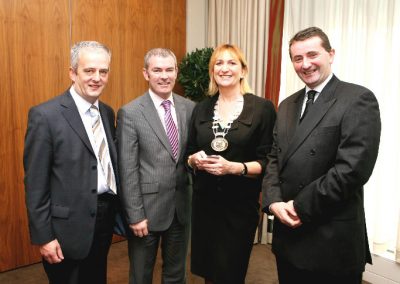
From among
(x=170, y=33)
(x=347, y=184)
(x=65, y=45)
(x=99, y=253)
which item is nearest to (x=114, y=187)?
(x=99, y=253)

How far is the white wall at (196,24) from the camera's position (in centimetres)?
427

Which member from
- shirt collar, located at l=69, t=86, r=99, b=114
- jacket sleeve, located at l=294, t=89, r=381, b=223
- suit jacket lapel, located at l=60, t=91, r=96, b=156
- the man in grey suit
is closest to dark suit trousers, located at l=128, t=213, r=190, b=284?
the man in grey suit

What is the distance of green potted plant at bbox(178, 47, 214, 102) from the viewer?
151 inches

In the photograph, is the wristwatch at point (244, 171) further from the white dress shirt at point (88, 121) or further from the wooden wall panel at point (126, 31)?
the wooden wall panel at point (126, 31)

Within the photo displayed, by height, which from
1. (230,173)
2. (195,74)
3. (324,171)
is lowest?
(230,173)

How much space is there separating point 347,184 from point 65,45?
2.72m

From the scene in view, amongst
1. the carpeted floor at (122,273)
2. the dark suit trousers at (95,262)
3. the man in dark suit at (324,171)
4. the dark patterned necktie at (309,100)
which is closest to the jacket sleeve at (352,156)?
the man in dark suit at (324,171)

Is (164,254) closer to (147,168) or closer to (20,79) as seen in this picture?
(147,168)

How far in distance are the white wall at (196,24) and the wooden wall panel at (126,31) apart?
0.18 meters

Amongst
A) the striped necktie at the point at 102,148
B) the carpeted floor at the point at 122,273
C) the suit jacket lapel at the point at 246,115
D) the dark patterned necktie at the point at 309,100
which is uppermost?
the dark patterned necktie at the point at 309,100

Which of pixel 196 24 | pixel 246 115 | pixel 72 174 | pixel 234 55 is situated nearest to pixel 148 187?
pixel 72 174

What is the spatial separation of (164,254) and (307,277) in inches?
35.6

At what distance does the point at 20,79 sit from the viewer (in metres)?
3.07

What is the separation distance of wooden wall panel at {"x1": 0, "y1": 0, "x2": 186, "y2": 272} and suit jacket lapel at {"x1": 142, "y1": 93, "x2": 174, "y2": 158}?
5.01ft
